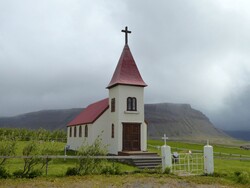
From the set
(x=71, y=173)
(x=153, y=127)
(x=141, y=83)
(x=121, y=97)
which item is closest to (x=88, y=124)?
(x=121, y=97)

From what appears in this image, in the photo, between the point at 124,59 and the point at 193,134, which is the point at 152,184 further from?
the point at 193,134

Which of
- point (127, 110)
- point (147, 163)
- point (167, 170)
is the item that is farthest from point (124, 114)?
point (167, 170)

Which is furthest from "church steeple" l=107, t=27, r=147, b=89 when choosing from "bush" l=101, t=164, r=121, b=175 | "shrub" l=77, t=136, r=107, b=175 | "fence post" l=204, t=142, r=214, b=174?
"fence post" l=204, t=142, r=214, b=174

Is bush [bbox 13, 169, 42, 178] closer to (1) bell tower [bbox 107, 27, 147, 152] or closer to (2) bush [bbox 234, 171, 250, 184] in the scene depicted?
(1) bell tower [bbox 107, 27, 147, 152]

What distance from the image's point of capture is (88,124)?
28469 mm

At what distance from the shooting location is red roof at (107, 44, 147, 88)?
86.5ft

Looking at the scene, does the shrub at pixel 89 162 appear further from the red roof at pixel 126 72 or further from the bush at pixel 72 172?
the red roof at pixel 126 72

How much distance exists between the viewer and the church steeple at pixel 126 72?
26.4 meters

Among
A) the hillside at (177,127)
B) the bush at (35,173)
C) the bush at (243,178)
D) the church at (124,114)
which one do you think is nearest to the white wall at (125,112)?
the church at (124,114)

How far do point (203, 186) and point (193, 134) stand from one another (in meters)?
163

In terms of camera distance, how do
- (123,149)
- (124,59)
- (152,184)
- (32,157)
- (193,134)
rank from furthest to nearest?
1. (193,134)
2. (124,59)
3. (123,149)
4. (32,157)
5. (152,184)

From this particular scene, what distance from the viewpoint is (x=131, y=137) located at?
2575 cm

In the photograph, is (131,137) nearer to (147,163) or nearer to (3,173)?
(147,163)

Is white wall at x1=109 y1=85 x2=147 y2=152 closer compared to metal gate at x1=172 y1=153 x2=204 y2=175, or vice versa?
metal gate at x1=172 y1=153 x2=204 y2=175
